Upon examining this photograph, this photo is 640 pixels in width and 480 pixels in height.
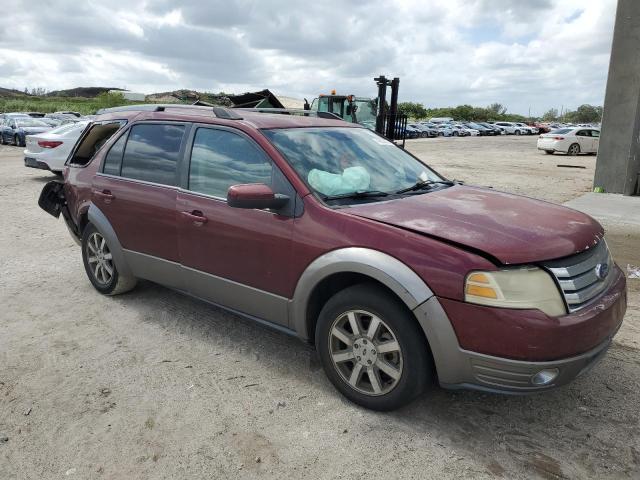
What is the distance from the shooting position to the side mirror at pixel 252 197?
3195 mm

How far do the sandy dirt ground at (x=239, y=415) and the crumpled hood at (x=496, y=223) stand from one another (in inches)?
39.7

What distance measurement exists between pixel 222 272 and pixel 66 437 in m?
1.37

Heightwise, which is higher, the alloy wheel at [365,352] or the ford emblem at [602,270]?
the ford emblem at [602,270]

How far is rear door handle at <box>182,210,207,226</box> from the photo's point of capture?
12.4 ft

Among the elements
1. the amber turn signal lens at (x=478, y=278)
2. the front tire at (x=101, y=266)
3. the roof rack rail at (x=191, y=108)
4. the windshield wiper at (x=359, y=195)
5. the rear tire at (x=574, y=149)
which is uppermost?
the rear tire at (x=574, y=149)

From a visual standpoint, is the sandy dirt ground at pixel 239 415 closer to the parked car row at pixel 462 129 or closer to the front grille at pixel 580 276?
the front grille at pixel 580 276

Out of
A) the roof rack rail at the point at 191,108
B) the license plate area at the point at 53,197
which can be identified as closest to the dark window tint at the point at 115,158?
the roof rack rail at the point at 191,108

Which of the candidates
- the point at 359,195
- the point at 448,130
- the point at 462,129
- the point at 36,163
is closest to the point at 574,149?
the point at 36,163

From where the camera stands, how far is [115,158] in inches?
185

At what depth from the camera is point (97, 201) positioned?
4754 millimetres

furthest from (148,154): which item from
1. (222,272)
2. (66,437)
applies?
(66,437)

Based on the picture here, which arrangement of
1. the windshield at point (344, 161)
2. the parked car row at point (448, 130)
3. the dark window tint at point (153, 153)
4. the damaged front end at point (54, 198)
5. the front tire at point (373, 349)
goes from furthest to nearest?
the parked car row at point (448, 130) < the damaged front end at point (54, 198) < the dark window tint at point (153, 153) < the windshield at point (344, 161) < the front tire at point (373, 349)

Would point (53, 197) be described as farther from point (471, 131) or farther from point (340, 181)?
point (471, 131)

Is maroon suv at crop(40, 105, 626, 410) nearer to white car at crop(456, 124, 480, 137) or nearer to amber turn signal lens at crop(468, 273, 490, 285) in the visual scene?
amber turn signal lens at crop(468, 273, 490, 285)
